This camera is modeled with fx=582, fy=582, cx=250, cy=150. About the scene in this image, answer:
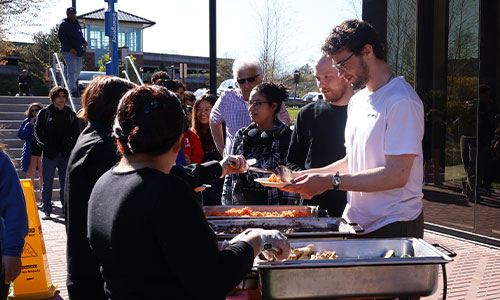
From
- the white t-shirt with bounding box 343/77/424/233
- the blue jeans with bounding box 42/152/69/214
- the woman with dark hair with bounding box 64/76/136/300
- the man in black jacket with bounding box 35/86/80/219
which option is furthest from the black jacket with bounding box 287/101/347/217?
the blue jeans with bounding box 42/152/69/214

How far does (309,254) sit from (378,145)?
0.60 m

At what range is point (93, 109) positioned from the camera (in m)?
2.92

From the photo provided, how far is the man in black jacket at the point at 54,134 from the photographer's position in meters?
9.27

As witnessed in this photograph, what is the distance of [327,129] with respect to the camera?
3949mm

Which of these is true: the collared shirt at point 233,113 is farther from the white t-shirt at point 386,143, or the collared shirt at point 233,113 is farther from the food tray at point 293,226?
the white t-shirt at point 386,143

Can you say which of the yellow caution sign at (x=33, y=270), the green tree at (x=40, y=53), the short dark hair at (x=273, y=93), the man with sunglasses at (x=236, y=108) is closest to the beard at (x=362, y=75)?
the short dark hair at (x=273, y=93)

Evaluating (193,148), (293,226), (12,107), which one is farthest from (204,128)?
(12,107)

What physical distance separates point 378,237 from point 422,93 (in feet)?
20.8

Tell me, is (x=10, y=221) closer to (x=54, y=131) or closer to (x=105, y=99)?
(x=105, y=99)

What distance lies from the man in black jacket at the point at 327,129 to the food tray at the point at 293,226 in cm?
58

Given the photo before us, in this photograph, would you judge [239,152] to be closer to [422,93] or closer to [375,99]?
[375,99]

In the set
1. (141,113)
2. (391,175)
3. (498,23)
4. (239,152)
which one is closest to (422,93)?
(498,23)

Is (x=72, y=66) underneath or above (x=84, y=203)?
above

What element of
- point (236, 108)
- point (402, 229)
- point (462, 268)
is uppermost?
point (236, 108)
